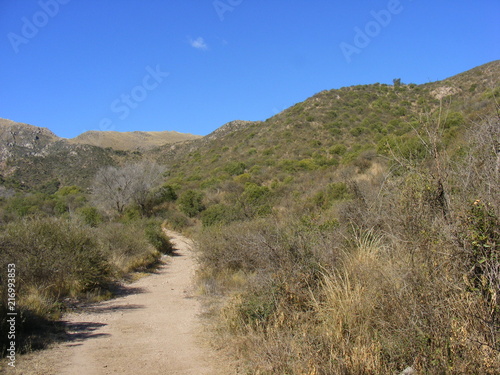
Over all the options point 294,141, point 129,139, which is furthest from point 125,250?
point 129,139

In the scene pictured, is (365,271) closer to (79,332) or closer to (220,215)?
(79,332)

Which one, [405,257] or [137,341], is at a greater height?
[405,257]

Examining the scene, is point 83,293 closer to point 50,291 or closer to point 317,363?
point 50,291

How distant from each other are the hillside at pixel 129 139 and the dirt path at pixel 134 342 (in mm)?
72789

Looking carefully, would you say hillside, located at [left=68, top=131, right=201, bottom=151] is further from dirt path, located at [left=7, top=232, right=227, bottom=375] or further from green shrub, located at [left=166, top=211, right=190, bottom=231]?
dirt path, located at [left=7, top=232, right=227, bottom=375]

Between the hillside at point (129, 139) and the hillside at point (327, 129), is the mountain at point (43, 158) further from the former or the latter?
the hillside at point (327, 129)

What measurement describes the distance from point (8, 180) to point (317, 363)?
49673mm

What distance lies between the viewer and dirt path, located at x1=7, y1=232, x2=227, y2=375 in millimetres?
4723

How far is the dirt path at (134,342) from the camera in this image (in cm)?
472

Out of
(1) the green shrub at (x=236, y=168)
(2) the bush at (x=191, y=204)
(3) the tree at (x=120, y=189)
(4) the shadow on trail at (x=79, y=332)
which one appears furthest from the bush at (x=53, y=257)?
(1) the green shrub at (x=236, y=168)

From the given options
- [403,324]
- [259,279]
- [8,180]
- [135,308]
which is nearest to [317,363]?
[403,324]

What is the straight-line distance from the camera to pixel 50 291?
7.88 metres

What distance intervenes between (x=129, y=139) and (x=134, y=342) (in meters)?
97.9

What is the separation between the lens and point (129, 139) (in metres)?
97.9
